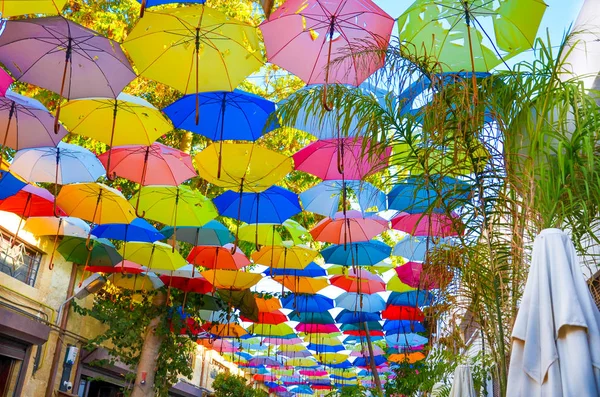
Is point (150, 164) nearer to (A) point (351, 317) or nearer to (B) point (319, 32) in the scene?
(B) point (319, 32)

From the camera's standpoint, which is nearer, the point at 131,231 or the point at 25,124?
the point at 25,124

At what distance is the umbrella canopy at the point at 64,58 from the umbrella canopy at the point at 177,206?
3086mm

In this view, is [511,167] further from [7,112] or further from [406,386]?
[406,386]

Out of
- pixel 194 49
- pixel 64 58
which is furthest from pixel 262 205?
pixel 64 58

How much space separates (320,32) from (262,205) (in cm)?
429

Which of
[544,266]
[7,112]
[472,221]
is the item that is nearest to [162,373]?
[7,112]

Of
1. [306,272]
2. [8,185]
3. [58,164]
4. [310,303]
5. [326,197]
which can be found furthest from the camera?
[310,303]

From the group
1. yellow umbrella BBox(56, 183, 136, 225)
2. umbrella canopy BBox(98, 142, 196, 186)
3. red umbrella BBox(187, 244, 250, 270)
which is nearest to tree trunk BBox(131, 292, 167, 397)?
red umbrella BBox(187, 244, 250, 270)

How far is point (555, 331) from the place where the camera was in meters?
3.67

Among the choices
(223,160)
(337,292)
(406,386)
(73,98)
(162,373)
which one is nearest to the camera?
(73,98)

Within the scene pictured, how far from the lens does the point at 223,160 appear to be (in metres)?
9.51

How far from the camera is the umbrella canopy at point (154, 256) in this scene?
12352mm

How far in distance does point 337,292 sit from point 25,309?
27.5 ft

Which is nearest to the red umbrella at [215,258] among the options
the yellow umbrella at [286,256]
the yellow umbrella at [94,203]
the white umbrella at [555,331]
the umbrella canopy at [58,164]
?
the yellow umbrella at [286,256]
